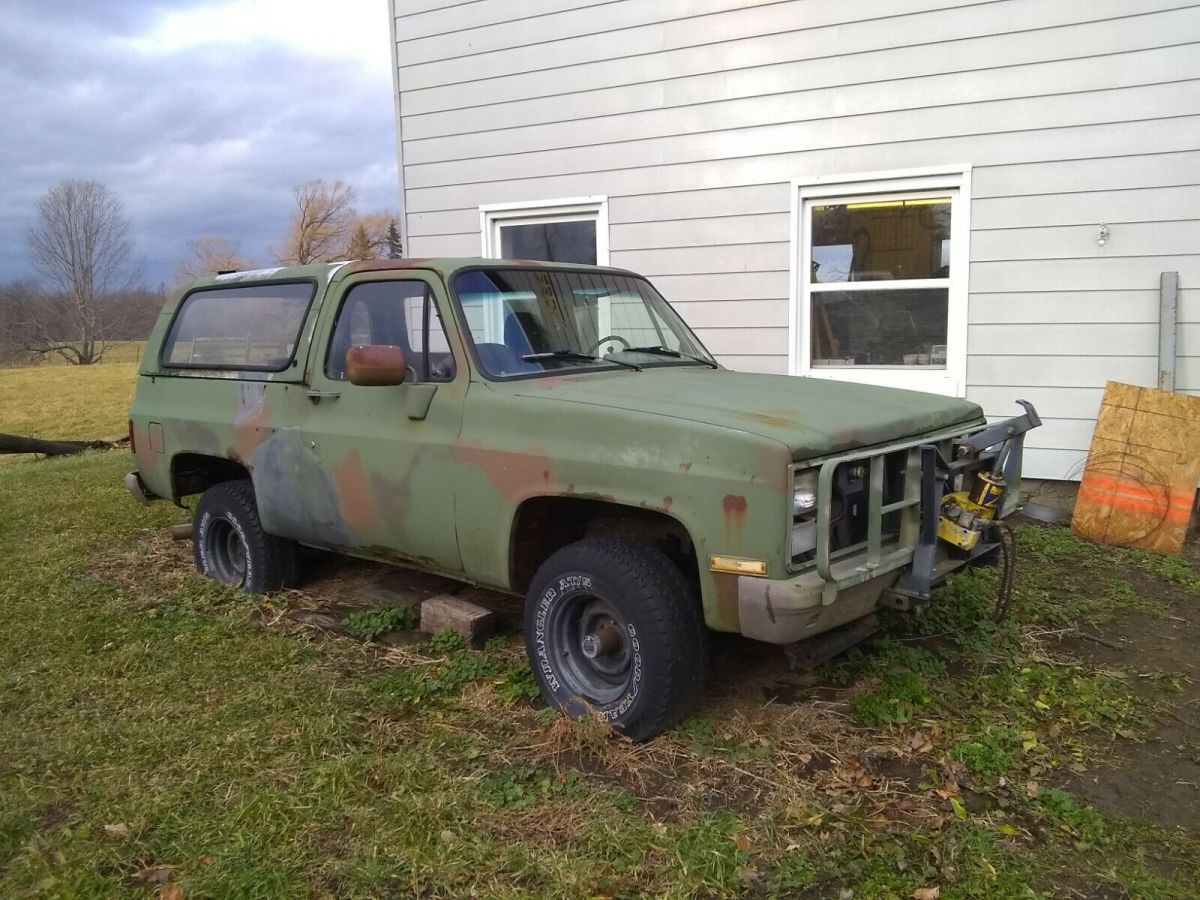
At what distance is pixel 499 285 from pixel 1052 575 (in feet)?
11.9

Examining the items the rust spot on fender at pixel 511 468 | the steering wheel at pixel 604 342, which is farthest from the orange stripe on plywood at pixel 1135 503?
the rust spot on fender at pixel 511 468

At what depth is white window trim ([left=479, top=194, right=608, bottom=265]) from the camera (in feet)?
25.1

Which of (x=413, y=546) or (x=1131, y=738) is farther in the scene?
(x=413, y=546)

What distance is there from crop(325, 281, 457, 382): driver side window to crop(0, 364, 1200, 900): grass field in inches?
53.6

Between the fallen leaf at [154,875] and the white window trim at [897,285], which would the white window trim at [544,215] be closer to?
the white window trim at [897,285]

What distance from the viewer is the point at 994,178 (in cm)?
622

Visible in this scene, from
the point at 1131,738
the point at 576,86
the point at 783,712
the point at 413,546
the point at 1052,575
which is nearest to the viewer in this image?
the point at 1131,738

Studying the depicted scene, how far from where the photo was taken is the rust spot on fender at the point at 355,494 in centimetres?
421

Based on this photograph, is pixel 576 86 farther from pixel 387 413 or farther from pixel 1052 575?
pixel 1052 575

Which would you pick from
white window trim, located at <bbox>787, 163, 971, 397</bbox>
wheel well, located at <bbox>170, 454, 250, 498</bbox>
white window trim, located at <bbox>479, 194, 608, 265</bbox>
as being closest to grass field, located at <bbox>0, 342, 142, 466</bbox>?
white window trim, located at <bbox>479, 194, 608, 265</bbox>

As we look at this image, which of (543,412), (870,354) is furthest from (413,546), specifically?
(870,354)

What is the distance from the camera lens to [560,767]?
3277mm

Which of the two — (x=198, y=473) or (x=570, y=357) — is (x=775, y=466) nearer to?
(x=570, y=357)

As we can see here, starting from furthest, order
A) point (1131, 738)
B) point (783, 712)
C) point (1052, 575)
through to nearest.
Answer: point (1052, 575), point (783, 712), point (1131, 738)
